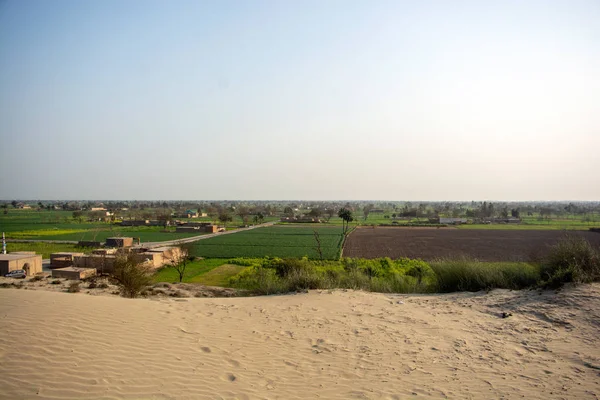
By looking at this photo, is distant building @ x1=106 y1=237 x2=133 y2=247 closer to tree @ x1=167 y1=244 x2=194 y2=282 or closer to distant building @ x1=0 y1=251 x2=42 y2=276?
tree @ x1=167 y1=244 x2=194 y2=282

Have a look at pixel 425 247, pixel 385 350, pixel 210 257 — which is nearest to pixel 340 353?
pixel 385 350

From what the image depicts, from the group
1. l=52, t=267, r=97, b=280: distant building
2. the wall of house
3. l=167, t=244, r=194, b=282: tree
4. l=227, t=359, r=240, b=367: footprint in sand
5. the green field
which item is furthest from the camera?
l=167, t=244, r=194, b=282: tree

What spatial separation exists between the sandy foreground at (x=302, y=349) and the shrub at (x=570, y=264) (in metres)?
0.74

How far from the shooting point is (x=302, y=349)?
8.02 meters

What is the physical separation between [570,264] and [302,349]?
1023 centimetres

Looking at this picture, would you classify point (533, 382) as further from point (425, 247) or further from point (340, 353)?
point (425, 247)

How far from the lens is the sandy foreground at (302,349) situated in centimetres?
593

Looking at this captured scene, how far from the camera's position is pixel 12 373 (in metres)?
5.83

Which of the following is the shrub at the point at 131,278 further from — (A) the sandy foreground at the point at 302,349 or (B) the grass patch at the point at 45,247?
(B) the grass patch at the point at 45,247

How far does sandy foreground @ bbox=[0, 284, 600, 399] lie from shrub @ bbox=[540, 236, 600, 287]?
736 mm

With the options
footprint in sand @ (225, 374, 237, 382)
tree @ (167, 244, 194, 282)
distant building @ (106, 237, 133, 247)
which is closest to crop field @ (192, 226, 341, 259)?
tree @ (167, 244, 194, 282)

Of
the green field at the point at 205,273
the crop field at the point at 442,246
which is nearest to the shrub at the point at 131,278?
the green field at the point at 205,273

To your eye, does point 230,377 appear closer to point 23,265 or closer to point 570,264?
point 570,264

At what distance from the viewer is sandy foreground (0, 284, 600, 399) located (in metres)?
5.93
